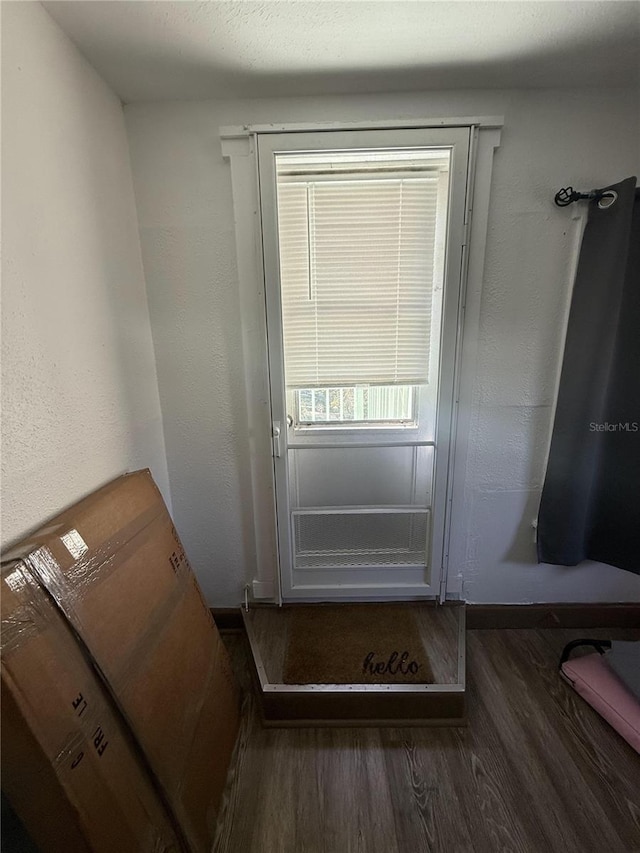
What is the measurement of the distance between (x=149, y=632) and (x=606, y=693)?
1.71m

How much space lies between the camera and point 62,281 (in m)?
0.99

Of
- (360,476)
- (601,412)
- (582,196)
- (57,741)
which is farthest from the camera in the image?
(360,476)

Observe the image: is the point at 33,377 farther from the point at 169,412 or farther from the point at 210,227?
the point at 210,227

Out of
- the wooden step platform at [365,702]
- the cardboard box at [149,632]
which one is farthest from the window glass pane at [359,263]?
the wooden step platform at [365,702]

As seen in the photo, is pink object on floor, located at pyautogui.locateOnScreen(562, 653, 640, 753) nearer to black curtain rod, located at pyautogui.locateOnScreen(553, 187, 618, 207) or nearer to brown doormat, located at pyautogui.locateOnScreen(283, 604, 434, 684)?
brown doormat, located at pyautogui.locateOnScreen(283, 604, 434, 684)

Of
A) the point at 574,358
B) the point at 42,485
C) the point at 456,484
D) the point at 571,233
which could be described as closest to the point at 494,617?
the point at 456,484

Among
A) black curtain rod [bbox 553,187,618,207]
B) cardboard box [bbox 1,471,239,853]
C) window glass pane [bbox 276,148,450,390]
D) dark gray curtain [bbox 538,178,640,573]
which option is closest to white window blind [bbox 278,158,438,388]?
window glass pane [bbox 276,148,450,390]

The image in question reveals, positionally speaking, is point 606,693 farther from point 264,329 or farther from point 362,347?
point 264,329

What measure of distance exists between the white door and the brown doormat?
9 cm

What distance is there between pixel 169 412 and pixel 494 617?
6.14ft

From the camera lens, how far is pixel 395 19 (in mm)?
997

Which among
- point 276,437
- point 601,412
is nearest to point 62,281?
point 276,437

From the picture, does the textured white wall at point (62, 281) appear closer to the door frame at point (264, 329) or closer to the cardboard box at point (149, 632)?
the cardboard box at point (149, 632)

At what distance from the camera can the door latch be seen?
4.98ft
